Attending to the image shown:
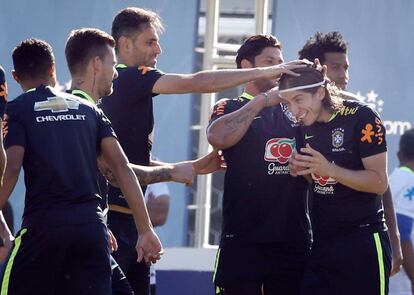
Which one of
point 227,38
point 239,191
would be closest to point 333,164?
point 239,191

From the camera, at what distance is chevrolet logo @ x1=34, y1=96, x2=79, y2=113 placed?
6078 millimetres

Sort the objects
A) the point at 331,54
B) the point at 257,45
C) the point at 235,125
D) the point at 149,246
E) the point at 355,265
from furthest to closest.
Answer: the point at 331,54
the point at 257,45
the point at 235,125
the point at 355,265
the point at 149,246

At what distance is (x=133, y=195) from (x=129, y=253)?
893 millimetres

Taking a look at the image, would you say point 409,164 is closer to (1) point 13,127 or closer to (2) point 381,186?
(2) point 381,186

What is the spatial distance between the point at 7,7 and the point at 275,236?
3264mm

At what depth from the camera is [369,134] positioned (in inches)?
252

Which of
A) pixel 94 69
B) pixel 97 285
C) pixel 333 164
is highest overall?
pixel 94 69

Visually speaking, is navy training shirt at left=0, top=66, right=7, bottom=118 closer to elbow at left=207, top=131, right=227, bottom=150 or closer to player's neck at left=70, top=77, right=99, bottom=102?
player's neck at left=70, top=77, right=99, bottom=102

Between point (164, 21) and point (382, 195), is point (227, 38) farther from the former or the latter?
point (382, 195)

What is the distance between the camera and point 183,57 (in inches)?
374

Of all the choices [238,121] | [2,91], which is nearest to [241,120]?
[238,121]

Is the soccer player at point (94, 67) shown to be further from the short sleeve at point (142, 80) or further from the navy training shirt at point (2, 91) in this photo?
the navy training shirt at point (2, 91)

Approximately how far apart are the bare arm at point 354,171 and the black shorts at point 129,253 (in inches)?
45.5

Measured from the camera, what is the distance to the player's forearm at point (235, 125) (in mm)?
6785
